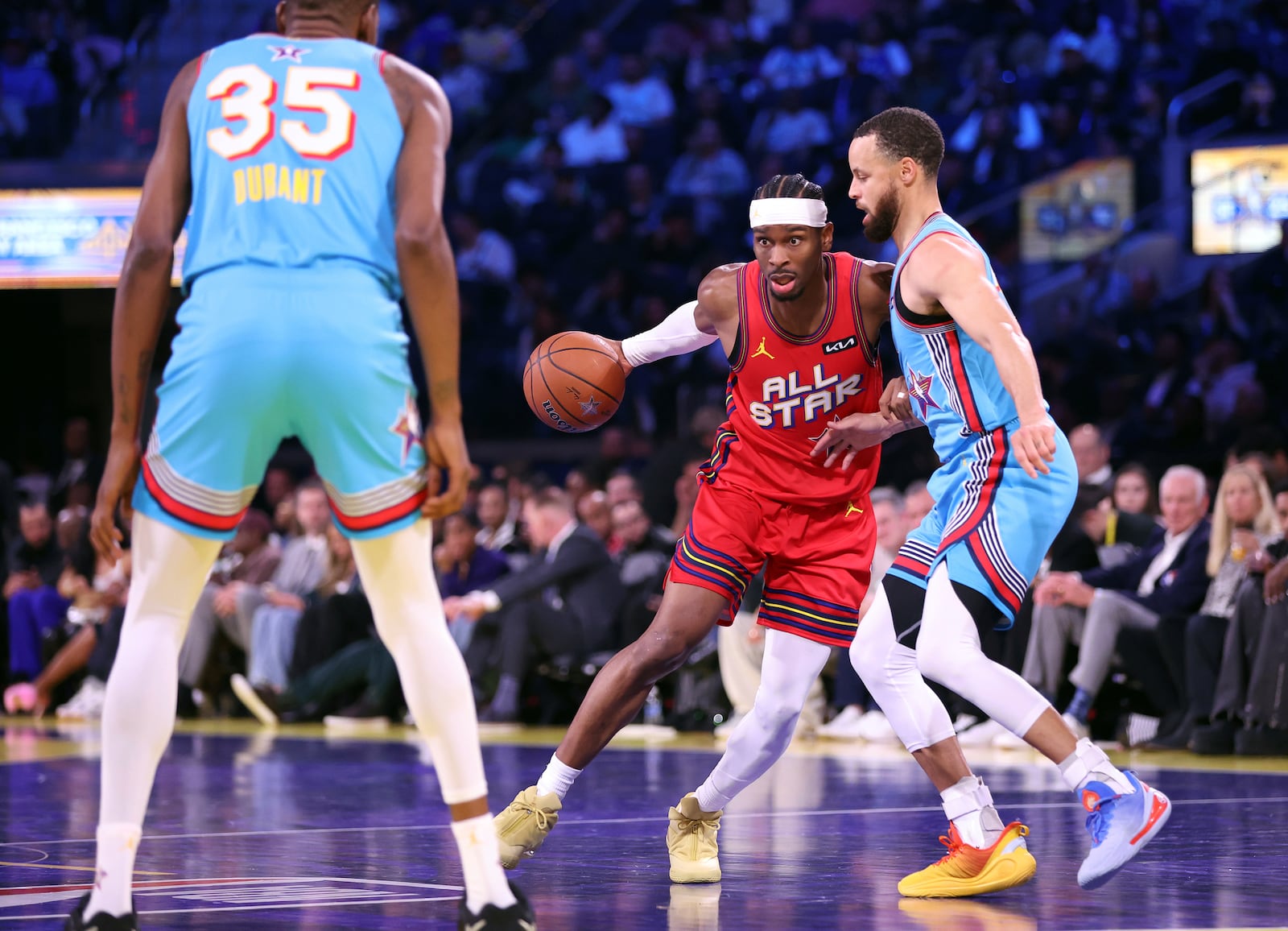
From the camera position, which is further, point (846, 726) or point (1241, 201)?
point (1241, 201)

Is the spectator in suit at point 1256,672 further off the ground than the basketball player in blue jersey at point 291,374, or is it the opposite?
the basketball player in blue jersey at point 291,374

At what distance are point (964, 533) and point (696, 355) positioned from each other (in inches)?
410

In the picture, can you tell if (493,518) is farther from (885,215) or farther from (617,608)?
(885,215)

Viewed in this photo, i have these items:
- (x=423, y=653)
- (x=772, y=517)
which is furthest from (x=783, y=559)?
(x=423, y=653)

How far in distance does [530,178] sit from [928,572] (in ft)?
43.9

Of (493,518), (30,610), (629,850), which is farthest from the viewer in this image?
(30,610)

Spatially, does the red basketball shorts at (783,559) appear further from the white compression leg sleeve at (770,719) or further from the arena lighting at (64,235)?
the arena lighting at (64,235)

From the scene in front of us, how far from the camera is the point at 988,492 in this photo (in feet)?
15.5

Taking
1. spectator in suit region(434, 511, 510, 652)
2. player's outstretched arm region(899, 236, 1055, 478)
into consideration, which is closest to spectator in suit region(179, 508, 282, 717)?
spectator in suit region(434, 511, 510, 652)

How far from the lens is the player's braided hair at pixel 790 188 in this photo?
16.8ft

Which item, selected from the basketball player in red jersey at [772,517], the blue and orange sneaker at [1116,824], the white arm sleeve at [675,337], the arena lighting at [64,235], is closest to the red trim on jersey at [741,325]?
the basketball player in red jersey at [772,517]

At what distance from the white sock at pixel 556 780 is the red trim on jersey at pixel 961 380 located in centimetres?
150

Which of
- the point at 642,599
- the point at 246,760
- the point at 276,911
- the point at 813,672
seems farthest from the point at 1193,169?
the point at 276,911

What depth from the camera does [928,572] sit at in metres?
4.88
